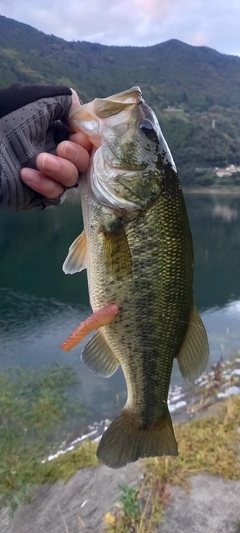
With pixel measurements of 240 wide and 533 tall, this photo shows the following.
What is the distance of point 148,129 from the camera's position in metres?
2.00

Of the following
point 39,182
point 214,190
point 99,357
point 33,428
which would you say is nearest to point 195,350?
point 99,357

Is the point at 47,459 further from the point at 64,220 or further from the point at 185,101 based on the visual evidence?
the point at 185,101

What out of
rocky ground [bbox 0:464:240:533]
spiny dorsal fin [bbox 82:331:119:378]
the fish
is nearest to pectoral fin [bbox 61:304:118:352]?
the fish

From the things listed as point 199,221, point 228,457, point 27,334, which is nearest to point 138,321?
point 228,457

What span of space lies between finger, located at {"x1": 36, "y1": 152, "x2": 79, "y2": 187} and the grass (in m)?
3.32

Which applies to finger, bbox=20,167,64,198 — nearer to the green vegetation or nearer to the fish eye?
the fish eye

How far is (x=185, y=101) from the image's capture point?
116562mm

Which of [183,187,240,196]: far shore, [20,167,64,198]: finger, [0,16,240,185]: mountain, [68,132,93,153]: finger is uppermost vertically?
[0,16,240,185]: mountain

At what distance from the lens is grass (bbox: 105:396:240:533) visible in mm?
4047

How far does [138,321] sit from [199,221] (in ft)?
156

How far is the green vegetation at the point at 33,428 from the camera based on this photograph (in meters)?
6.29

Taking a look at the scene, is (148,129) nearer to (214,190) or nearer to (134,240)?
(134,240)

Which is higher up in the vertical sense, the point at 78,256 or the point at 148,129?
the point at 148,129

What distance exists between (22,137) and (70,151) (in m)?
0.28
